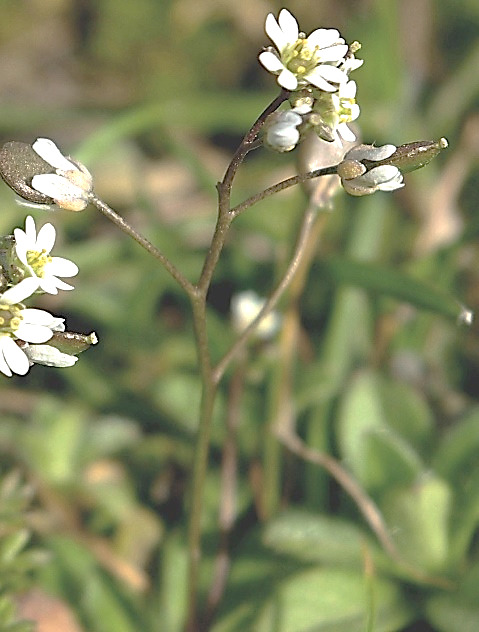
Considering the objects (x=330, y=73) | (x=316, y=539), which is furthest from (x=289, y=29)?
(x=316, y=539)

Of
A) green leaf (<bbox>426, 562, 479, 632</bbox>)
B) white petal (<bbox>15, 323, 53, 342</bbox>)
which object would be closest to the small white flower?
green leaf (<bbox>426, 562, 479, 632</bbox>)

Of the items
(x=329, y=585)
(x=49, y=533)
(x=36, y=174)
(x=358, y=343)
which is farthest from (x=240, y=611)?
(x=36, y=174)

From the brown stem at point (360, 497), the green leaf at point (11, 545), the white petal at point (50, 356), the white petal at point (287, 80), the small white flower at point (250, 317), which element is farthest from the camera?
the small white flower at point (250, 317)

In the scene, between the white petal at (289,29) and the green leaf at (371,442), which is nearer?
the white petal at (289,29)

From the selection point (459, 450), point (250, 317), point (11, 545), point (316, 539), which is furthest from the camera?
point (250, 317)

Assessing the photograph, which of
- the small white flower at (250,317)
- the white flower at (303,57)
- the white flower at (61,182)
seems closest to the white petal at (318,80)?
the white flower at (303,57)

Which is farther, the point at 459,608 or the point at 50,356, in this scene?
the point at 459,608

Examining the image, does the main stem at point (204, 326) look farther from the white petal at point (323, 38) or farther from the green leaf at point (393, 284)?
the green leaf at point (393, 284)

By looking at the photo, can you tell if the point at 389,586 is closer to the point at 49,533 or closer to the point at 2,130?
the point at 49,533

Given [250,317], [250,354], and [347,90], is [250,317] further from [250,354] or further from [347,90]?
[347,90]
